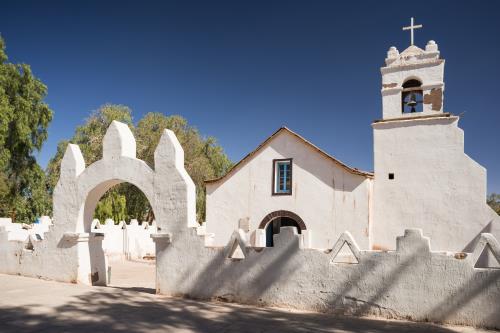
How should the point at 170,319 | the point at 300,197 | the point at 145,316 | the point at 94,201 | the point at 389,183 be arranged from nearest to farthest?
1. the point at 170,319
2. the point at 145,316
3. the point at 94,201
4. the point at 389,183
5. the point at 300,197

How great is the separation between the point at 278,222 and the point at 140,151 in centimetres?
1719

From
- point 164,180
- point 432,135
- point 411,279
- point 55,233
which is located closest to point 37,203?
point 55,233

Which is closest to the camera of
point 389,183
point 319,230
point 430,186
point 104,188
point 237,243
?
point 237,243

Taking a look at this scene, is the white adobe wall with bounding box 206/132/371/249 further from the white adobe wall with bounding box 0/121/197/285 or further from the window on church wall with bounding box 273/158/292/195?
the white adobe wall with bounding box 0/121/197/285

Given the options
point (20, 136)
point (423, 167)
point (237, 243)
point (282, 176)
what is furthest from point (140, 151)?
point (237, 243)

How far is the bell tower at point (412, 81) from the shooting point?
14.5 m

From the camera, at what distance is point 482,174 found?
1336 cm

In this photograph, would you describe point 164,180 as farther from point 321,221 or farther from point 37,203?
point 37,203

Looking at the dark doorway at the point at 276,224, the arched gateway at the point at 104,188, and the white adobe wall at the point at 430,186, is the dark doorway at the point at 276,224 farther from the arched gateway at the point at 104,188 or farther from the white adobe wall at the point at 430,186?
the arched gateway at the point at 104,188

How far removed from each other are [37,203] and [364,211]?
84.4ft

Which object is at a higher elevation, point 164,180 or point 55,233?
point 164,180

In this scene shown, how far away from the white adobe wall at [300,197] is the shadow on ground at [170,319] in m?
7.39

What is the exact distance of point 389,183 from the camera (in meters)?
14.5

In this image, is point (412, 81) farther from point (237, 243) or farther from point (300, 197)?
point (237, 243)
